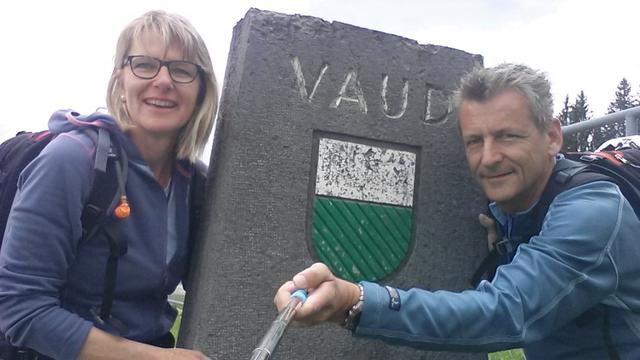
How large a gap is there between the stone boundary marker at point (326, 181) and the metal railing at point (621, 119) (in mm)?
1129

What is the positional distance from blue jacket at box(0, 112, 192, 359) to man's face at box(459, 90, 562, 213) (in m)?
1.11

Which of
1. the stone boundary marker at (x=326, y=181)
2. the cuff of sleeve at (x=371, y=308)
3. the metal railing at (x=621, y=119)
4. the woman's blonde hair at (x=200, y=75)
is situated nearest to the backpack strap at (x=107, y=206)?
the woman's blonde hair at (x=200, y=75)

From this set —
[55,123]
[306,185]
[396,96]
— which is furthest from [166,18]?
[396,96]

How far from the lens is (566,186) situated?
7.24 feet

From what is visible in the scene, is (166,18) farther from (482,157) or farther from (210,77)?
(482,157)

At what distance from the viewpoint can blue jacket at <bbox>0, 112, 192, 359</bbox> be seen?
189cm

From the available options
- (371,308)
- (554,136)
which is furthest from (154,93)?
(554,136)

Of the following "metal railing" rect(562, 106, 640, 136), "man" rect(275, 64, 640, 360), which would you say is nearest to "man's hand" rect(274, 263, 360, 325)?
Result: "man" rect(275, 64, 640, 360)

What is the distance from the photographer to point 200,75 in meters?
2.35

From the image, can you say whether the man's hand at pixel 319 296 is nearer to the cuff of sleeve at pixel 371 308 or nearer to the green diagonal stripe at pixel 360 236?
the cuff of sleeve at pixel 371 308

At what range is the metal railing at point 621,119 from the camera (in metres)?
3.72

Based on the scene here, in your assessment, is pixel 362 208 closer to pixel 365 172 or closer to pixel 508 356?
pixel 365 172

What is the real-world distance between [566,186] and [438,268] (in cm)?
78

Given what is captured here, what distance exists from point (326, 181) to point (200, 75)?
666 mm
